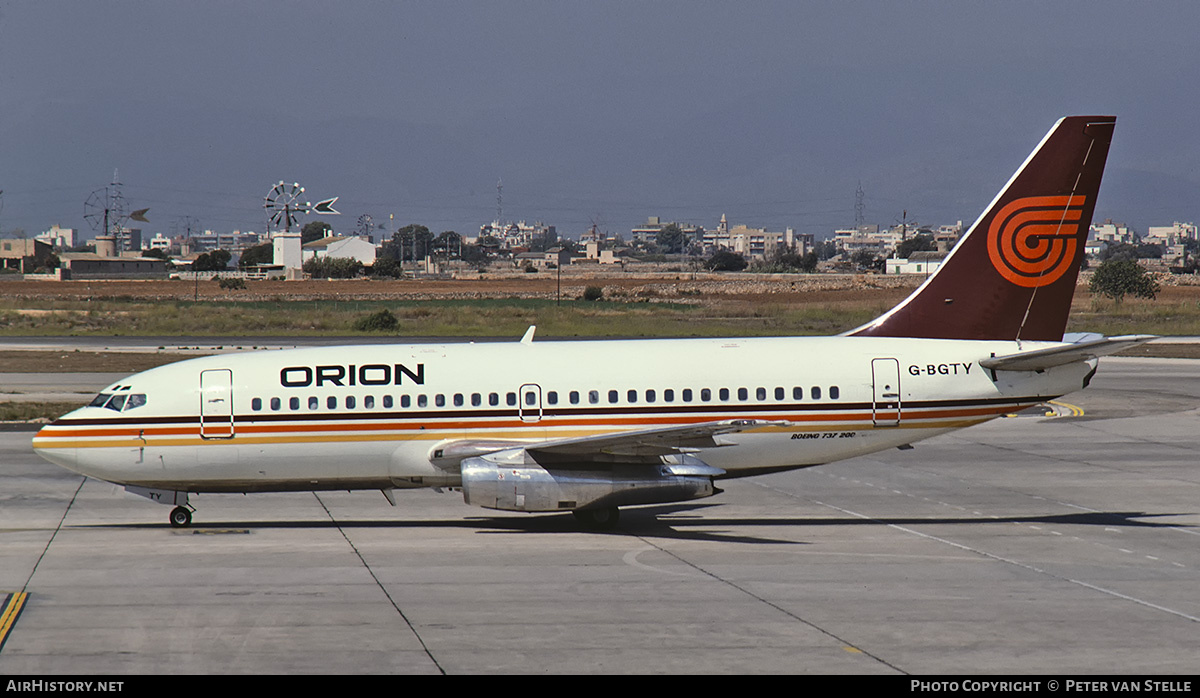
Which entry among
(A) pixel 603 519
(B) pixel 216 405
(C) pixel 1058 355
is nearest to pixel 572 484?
(A) pixel 603 519

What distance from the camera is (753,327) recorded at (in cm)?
8475

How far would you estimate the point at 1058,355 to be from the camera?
2294 cm

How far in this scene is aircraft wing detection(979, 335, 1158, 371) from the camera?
73.3ft

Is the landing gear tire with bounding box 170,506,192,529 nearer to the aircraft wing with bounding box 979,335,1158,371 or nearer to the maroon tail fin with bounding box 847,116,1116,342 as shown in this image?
the maroon tail fin with bounding box 847,116,1116,342

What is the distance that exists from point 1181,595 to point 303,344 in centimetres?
5745

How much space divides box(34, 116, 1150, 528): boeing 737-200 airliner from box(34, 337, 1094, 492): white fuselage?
4 cm

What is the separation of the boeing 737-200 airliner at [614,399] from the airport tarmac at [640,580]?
124 cm

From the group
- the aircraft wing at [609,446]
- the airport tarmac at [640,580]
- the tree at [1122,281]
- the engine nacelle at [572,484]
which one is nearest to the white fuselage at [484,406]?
the aircraft wing at [609,446]

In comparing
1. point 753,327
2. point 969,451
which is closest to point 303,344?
point 753,327

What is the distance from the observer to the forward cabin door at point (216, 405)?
905 inches

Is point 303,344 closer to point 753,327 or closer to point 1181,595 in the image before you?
point 753,327

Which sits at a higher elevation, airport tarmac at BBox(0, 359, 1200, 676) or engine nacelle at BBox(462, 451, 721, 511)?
engine nacelle at BBox(462, 451, 721, 511)

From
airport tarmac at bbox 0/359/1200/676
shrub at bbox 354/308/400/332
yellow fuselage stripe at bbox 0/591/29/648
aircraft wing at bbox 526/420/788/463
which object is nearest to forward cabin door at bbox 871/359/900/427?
airport tarmac at bbox 0/359/1200/676

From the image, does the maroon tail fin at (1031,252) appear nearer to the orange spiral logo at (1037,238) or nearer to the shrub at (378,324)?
the orange spiral logo at (1037,238)
